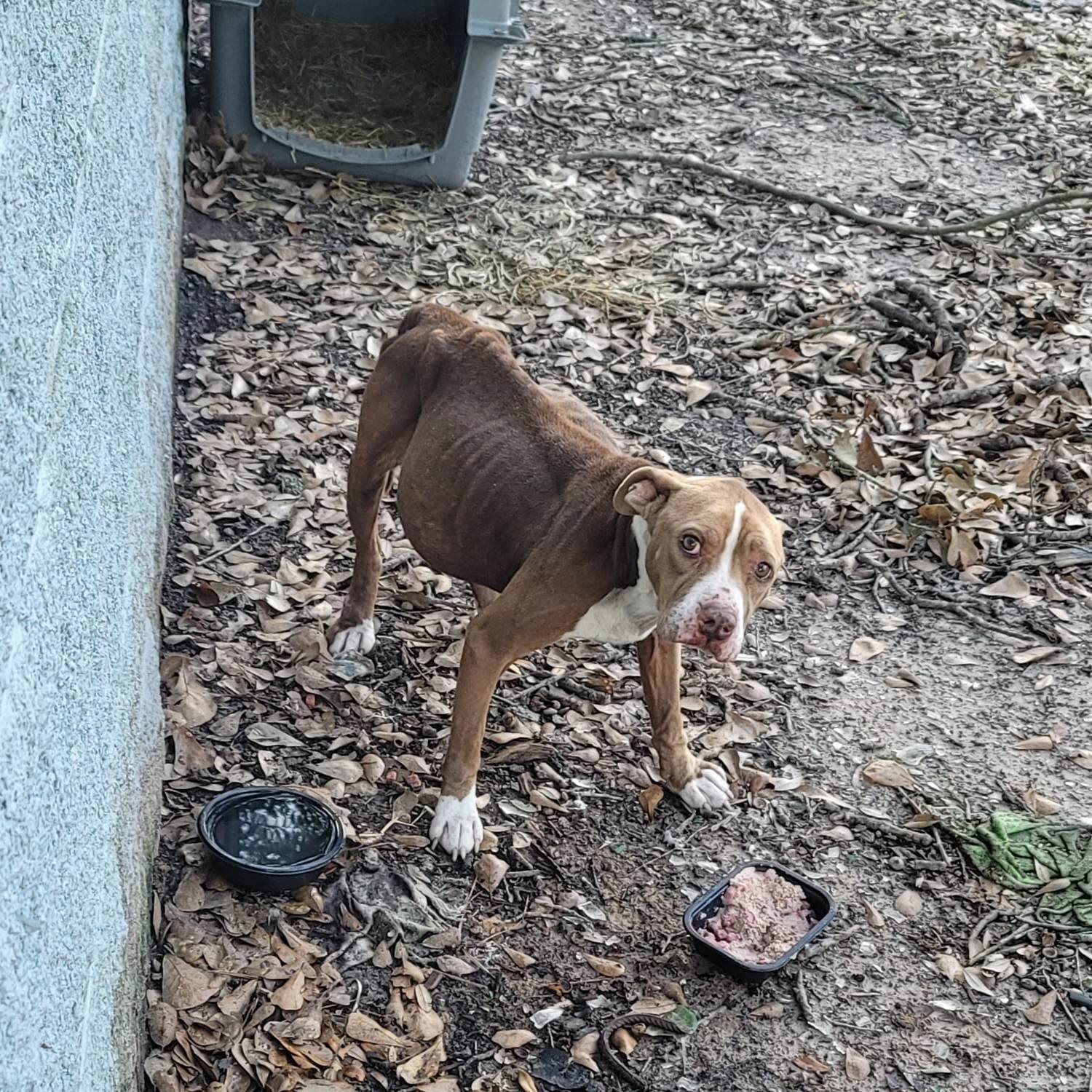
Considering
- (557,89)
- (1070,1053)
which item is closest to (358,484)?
(1070,1053)

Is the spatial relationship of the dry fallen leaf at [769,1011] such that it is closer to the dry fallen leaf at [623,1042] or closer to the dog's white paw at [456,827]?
the dry fallen leaf at [623,1042]

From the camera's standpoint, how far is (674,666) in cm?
408

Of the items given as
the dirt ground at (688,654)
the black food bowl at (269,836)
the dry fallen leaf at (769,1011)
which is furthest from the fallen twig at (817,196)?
the black food bowl at (269,836)

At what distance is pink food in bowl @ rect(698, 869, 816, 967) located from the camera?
3.65m

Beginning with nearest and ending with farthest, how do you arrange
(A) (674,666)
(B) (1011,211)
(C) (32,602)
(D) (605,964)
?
(C) (32,602) < (D) (605,964) < (A) (674,666) < (B) (1011,211)

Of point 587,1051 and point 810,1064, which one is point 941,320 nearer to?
point 810,1064

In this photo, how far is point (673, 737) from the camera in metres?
4.18

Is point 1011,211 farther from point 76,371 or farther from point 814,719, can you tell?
point 76,371

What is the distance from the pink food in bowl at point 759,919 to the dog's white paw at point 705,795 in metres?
0.38

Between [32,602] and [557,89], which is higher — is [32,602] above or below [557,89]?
above

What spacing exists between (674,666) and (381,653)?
114 centimetres

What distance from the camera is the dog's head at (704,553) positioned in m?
3.32

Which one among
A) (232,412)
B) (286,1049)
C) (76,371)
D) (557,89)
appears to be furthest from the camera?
(557,89)

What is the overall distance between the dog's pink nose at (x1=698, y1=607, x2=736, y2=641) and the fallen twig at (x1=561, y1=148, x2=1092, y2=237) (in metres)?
4.84
